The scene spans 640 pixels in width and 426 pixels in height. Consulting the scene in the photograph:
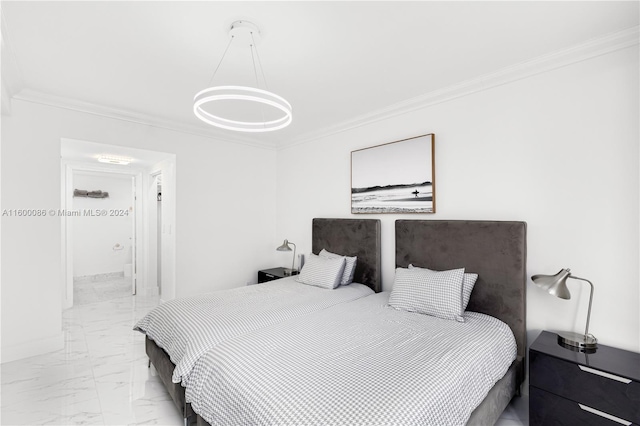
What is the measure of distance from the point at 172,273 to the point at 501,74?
13.6ft

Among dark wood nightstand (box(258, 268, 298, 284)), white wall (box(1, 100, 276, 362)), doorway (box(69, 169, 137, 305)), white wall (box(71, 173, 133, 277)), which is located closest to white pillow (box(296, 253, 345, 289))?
dark wood nightstand (box(258, 268, 298, 284))

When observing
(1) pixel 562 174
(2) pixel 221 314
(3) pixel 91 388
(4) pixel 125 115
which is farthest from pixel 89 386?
(1) pixel 562 174

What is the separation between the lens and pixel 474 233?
8.34ft

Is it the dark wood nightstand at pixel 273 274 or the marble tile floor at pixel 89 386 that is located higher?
the dark wood nightstand at pixel 273 274

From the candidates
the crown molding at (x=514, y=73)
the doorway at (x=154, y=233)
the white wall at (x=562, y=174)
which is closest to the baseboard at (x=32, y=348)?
the doorway at (x=154, y=233)

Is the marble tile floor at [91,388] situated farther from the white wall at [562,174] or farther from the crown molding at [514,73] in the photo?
the crown molding at [514,73]

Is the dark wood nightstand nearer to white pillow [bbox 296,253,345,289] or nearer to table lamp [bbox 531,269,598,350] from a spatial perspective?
white pillow [bbox 296,253,345,289]

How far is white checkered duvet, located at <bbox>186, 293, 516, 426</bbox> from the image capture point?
128cm

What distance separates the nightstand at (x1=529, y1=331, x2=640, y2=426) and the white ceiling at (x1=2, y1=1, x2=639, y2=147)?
1993 mm

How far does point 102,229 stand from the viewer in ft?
21.3

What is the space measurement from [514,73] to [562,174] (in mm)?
855

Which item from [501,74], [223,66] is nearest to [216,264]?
[223,66]

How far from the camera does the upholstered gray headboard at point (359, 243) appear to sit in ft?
10.8

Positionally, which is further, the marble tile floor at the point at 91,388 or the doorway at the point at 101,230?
the doorway at the point at 101,230
